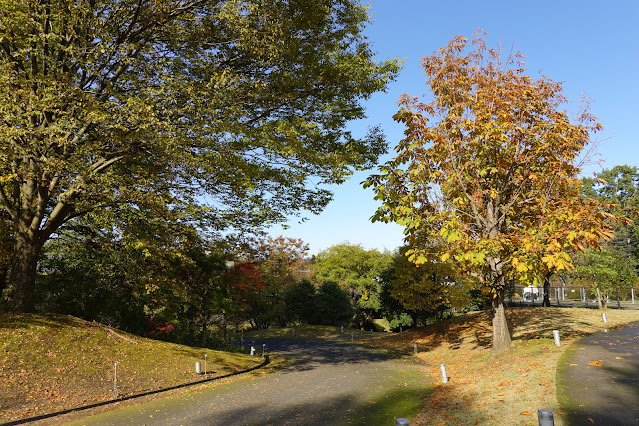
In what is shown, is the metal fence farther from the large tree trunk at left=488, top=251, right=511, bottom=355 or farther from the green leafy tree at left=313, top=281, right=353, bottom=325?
the large tree trunk at left=488, top=251, right=511, bottom=355

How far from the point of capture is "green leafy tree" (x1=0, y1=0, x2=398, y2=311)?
1001 cm

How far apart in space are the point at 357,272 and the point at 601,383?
104ft

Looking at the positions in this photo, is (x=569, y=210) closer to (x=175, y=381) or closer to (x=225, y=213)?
(x=225, y=213)

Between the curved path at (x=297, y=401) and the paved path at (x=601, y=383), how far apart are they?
3.50 metres

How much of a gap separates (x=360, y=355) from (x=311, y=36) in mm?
15799

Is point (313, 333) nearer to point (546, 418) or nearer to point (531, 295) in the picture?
point (531, 295)

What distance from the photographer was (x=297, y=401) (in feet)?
34.4

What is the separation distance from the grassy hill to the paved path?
36.7ft

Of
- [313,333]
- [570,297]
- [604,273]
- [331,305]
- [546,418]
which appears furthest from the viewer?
[570,297]

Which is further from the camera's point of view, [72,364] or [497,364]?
[497,364]

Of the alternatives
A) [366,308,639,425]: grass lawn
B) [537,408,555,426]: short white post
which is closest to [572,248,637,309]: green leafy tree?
[366,308,639,425]: grass lawn

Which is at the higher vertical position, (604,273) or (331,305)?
(604,273)

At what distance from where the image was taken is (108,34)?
10164 millimetres

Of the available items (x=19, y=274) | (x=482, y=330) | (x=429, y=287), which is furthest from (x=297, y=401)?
(x=482, y=330)
